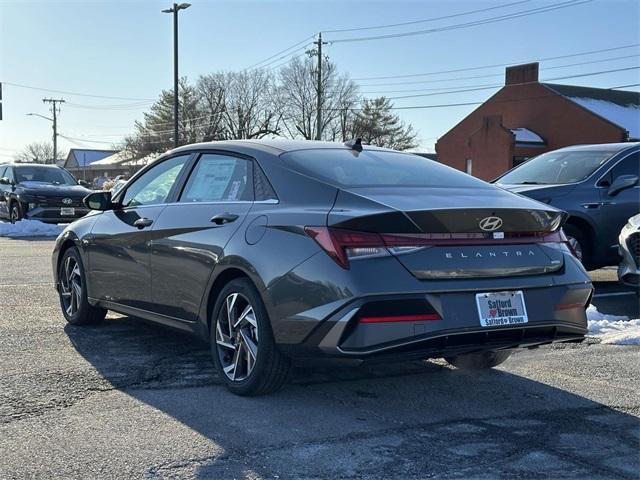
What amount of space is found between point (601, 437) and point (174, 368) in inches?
109

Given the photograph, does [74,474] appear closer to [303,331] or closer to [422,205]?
[303,331]

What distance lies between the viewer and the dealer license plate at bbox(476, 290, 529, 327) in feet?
12.6

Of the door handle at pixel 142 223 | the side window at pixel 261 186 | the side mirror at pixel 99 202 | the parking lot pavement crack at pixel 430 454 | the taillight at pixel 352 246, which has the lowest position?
the parking lot pavement crack at pixel 430 454

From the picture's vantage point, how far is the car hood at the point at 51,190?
58.2 feet

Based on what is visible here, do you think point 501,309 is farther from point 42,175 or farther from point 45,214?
point 42,175

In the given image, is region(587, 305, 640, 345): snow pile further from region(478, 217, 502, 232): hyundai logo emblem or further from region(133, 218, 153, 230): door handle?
region(133, 218, 153, 230): door handle

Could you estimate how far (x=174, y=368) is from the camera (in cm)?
502

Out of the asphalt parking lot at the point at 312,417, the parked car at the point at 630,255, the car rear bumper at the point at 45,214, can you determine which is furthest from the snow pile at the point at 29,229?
the parked car at the point at 630,255

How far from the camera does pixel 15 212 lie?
1822 centimetres

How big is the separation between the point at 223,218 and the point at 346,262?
1147 millimetres

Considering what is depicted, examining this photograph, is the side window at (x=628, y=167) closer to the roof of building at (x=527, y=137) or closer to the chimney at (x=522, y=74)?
the roof of building at (x=527, y=137)

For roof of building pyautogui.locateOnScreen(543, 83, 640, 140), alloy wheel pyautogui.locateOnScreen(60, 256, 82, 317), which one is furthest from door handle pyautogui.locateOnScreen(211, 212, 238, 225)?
roof of building pyautogui.locateOnScreen(543, 83, 640, 140)

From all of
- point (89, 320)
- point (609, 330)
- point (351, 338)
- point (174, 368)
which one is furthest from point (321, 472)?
point (609, 330)

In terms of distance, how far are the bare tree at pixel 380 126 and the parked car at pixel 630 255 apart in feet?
204
